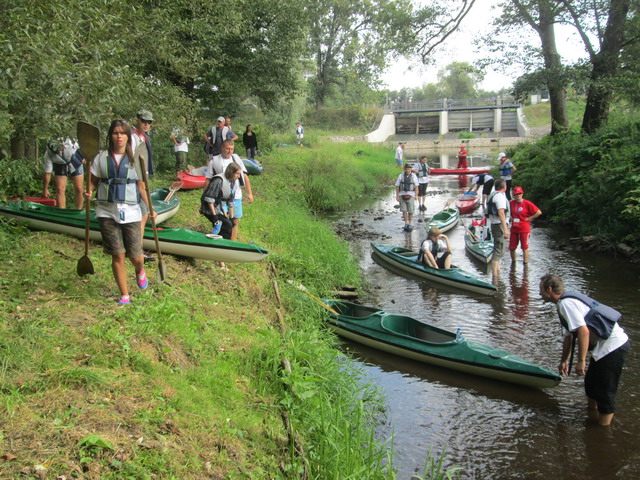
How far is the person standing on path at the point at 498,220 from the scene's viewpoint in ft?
37.5

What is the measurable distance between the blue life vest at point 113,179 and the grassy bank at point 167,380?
1.23 metres

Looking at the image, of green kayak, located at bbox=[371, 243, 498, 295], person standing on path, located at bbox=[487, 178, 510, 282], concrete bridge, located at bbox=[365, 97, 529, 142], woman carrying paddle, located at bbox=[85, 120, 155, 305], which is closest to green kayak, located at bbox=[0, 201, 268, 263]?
woman carrying paddle, located at bbox=[85, 120, 155, 305]

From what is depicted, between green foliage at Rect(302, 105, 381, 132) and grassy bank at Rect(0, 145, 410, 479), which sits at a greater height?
green foliage at Rect(302, 105, 381, 132)

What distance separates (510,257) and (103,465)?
38.3 ft

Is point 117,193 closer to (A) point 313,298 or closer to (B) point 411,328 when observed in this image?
(A) point 313,298

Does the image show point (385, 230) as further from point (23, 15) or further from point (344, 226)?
point (23, 15)

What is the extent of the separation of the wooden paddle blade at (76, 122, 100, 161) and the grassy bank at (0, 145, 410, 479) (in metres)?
1.62

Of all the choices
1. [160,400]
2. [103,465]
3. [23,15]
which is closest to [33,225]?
[23,15]

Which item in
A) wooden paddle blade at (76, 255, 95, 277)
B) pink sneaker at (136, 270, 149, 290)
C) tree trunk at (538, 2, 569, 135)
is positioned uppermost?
tree trunk at (538, 2, 569, 135)

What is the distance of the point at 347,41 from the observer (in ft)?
169

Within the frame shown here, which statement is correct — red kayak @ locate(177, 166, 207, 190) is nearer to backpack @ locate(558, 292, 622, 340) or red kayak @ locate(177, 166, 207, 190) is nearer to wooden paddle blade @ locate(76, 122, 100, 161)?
wooden paddle blade @ locate(76, 122, 100, 161)

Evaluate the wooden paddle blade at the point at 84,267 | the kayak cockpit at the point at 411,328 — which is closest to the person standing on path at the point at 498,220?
the kayak cockpit at the point at 411,328

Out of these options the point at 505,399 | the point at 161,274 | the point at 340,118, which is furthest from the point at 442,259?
the point at 340,118

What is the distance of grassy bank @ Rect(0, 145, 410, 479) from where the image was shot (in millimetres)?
3965
